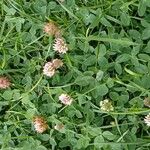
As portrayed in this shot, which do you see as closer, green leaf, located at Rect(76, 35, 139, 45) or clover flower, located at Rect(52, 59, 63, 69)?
green leaf, located at Rect(76, 35, 139, 45)

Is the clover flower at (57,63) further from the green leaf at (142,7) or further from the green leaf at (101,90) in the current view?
the green leaf at (142,7)

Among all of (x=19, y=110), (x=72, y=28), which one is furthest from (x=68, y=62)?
(x=19, y=110)

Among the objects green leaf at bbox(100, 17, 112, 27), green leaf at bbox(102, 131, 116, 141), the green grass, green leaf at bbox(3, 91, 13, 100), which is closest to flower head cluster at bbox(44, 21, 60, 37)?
the green grass

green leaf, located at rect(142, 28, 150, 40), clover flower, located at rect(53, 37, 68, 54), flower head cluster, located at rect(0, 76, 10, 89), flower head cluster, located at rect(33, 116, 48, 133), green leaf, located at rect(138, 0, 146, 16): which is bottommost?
flower head cluster, located at rect(33, 116, 48, 133)

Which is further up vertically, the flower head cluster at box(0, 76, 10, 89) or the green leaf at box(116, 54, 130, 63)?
the green leaf at box(116, 54, 130, 63)

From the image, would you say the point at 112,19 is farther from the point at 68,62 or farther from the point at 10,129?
the point at 10,129

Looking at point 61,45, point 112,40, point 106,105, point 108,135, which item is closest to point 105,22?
point 112,40

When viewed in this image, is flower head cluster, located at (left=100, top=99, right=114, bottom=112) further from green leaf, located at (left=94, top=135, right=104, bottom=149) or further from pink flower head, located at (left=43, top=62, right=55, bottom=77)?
pink flower head, located at (left=43, top=62, right=55, bottom=77)

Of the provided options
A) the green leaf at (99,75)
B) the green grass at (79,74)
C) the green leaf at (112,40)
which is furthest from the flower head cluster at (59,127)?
the green leaf at (112,40)
